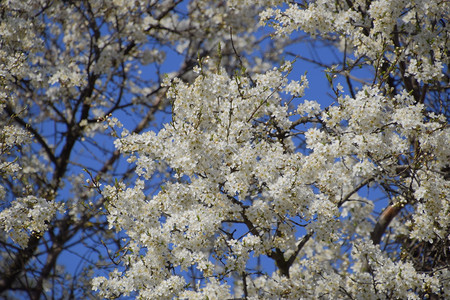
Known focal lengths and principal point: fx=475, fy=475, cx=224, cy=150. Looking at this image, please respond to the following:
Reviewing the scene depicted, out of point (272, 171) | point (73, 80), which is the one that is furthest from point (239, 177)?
point (73, 80)

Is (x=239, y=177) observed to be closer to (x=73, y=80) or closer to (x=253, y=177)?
(x=253, y=177)

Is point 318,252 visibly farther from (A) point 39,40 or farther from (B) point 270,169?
(A) point 39,40

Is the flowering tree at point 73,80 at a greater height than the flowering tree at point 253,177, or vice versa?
the flowering tree at point 73,80

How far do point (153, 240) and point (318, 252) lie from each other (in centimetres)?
489

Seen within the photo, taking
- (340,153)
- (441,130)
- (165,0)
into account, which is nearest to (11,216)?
(340,153)

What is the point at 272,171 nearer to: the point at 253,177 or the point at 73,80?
the point at 253,177

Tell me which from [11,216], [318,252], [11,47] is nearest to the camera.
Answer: [11,216]

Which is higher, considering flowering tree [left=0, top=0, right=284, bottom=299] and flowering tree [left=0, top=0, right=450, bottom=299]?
flowering tree [left=0, top=0, right=284, bottom=299]

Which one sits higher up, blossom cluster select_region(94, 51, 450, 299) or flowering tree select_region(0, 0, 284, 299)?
flowering tree select_region(0, 0, 284, 299)

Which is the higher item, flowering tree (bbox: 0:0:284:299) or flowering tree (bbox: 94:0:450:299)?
flowering tree (bbox: 0:0:284:299)

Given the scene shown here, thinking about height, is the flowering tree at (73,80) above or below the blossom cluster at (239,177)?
above

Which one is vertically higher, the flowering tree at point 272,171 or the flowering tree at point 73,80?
the flowering tree at point 73,80

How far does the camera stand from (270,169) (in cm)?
426

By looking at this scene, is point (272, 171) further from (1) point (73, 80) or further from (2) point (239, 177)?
(1) point (73, 80)
